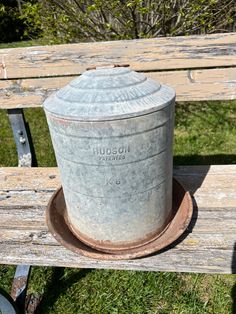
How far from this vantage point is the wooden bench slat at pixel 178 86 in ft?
6.68

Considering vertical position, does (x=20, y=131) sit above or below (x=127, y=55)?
below

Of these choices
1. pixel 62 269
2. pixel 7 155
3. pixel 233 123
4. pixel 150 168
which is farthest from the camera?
pixel 233 123

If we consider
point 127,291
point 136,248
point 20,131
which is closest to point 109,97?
point 136,248

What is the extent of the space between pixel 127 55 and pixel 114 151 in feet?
3.43

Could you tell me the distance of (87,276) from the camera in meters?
2.36

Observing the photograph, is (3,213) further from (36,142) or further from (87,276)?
(36,142)

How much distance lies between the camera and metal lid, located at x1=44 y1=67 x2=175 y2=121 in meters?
1.13

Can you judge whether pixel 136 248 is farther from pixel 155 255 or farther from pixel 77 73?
pixel 77 73

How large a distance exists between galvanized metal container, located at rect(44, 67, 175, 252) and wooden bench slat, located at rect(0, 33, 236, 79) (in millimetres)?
785

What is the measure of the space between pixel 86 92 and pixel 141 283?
153 centimetres

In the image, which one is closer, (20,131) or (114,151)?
(114,151)

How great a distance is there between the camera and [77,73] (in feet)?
6.97

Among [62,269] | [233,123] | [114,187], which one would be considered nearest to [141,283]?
[62,269]

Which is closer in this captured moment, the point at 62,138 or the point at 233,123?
the point at 62,138
